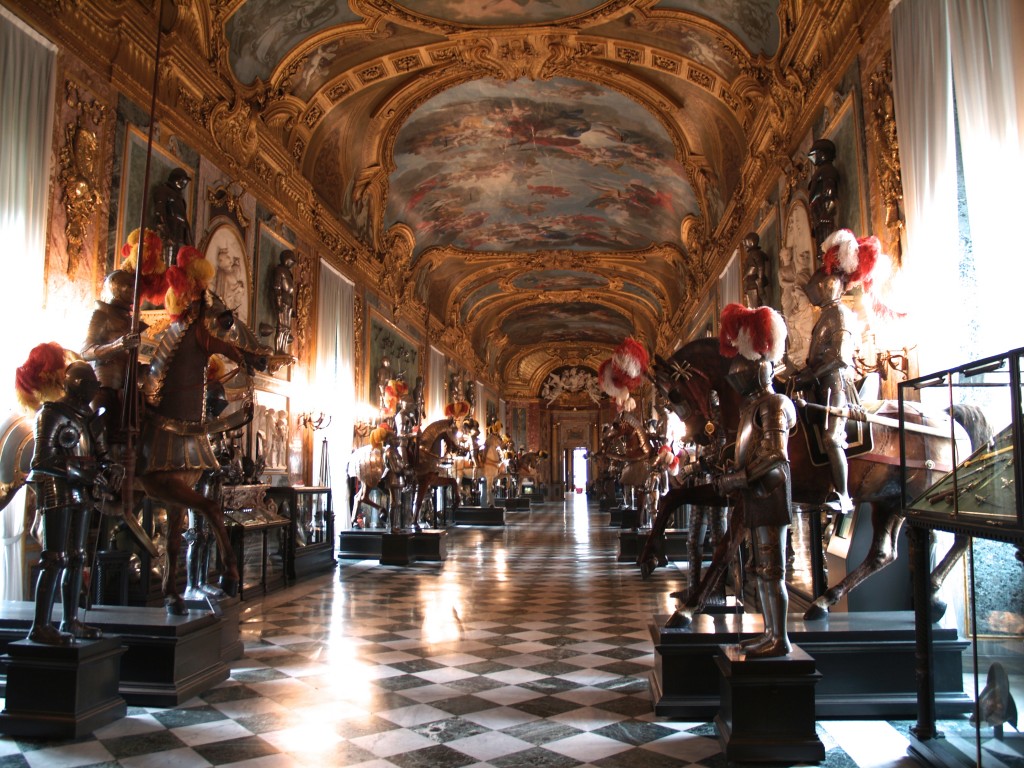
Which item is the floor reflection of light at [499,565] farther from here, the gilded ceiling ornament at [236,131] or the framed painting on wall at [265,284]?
the gilded ceiling ornament at [236,131]

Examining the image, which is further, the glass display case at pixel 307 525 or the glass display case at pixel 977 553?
the glass display case at pixel 307 525

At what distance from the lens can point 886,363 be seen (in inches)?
282

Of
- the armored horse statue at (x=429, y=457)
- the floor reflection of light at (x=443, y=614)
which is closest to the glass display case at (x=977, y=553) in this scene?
the floor reflection of light at (x=443, y=614)

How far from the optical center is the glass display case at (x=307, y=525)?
11.8m

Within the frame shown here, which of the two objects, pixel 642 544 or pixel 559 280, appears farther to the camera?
pixel 559 280

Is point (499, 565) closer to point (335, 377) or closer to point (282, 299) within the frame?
point (335, 377)

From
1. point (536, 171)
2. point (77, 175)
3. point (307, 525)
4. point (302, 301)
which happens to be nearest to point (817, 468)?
point (77, 175)

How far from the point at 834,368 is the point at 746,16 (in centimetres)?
764

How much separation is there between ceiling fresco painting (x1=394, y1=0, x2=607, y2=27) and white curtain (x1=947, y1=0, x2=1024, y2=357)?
7.64 m

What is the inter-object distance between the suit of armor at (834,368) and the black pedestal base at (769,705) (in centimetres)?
169

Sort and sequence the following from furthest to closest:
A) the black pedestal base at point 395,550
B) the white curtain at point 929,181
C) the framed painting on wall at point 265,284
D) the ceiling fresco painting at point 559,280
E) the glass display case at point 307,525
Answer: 1. the ceiling fresco painting at point 559,280
2. the black pedestal base at point 395,550
3. the framed painting on wall at point 265,284
4. the glass display case at point 307,525
5. the white curtain at point 929,181

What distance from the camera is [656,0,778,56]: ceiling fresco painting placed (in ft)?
36.4

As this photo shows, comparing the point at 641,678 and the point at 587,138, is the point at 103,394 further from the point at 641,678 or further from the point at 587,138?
the point at 587,138

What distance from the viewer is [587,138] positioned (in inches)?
709
